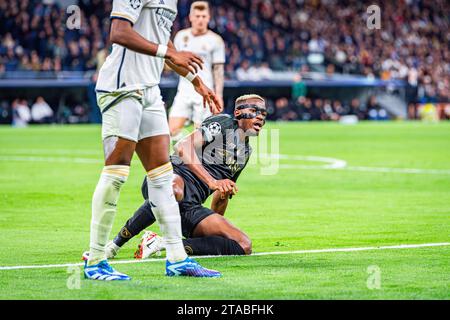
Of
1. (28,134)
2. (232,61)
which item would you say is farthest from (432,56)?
(28,134)

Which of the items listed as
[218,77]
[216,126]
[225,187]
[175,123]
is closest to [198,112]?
[175,123]

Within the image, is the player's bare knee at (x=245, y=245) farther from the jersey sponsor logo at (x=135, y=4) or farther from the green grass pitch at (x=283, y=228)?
the jersey sponsor logo at (x=135, y=4)

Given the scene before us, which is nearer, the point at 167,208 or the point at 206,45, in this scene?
the point at 167,208

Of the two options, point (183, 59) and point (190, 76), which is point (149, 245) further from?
point (183, 59)

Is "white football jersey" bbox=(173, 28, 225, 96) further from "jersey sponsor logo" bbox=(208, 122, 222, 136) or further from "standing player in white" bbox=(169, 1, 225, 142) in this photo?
"jersey sponsor logo" bbox=(208, 122, 222, 136)

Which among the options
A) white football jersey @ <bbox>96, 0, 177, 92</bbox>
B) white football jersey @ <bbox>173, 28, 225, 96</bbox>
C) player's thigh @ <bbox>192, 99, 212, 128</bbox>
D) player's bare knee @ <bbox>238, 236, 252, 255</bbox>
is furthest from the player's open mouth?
player's thigh @ <bbox>192, 99, 212, 128</bbox>

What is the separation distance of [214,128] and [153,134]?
1523 mm

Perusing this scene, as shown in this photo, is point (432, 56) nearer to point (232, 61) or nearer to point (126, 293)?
point (232, 61)

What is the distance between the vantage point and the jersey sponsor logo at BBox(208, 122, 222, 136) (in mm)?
9281

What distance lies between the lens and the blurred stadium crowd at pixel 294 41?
152ft

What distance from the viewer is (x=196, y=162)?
353 inches

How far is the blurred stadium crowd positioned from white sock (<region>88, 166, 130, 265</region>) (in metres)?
34.4

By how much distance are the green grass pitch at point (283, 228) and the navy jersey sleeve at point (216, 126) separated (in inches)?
44.0
